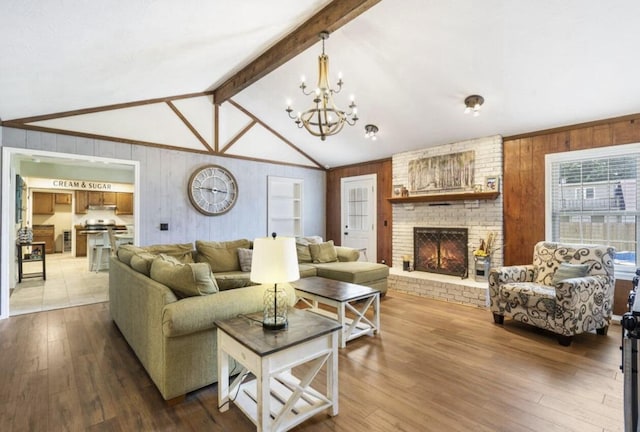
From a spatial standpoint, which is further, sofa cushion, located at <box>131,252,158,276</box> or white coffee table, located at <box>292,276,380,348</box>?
white coffee table, located at <box>292,276,380,348</box>

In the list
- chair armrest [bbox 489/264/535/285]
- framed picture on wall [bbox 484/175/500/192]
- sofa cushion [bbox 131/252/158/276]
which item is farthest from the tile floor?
framed picture on wall [bbox 484/175/500/192]

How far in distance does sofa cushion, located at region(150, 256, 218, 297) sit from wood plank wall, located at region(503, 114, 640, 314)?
428cm

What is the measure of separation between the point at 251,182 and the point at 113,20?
394cm

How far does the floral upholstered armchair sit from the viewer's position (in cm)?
309

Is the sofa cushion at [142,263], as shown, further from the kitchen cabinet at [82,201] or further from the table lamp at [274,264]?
the kitchen cabinet at [82,201]

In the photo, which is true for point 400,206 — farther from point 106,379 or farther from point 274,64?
point 106,379

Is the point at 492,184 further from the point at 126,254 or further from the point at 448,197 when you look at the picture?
the point at 126,254

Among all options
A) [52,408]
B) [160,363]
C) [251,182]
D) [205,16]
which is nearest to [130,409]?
[160,363]

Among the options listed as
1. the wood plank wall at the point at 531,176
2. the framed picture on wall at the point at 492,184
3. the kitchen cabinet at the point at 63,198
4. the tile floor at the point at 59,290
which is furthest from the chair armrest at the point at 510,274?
the kitchen cabinet at the point at 63,198

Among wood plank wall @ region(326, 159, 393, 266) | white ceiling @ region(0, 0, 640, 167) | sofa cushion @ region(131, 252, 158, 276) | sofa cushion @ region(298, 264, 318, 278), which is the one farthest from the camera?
wood plank wall @ region(326, 159, 393, 266)

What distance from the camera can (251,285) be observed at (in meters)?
2.57

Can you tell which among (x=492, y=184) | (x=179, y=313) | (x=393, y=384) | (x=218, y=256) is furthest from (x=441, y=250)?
(x=179, y=313)

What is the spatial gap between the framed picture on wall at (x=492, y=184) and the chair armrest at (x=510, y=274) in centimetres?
126

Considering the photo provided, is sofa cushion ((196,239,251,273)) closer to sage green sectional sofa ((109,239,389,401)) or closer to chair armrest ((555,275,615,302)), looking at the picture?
sage green sectional sofa ((109,239,389,401))
